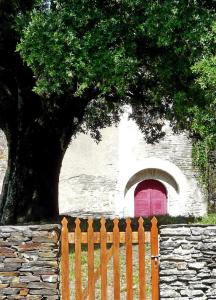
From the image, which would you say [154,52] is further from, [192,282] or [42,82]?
[192,282]

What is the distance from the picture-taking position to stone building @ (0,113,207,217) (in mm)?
22781

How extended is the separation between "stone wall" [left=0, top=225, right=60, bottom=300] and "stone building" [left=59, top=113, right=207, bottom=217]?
48.0ft

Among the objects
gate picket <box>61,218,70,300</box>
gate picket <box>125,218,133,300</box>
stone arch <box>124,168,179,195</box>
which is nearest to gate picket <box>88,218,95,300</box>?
Result: gate picket <box>61,218,70,300</box>

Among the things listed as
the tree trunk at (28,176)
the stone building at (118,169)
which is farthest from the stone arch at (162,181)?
the tree trunk at (28,176)

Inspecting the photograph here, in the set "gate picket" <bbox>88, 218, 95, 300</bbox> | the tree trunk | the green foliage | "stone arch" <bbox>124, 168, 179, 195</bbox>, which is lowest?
"gate picket" <bbox>88, 218, 95, 300</bbox>

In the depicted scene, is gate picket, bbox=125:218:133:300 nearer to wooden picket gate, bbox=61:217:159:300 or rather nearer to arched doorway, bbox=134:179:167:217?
wooden picket gate, bbox=61:217:159:300

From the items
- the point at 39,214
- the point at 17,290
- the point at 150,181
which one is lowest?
the point at 17,290

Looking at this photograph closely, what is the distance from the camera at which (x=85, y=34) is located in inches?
416

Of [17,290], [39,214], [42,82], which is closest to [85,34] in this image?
[42,82]

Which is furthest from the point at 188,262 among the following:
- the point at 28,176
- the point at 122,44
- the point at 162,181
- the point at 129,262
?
the point at 162,181

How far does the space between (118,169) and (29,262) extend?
15396 mm

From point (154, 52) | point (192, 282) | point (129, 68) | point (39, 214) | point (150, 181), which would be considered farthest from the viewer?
point (150, 181)

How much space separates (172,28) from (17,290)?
5552 millimetres

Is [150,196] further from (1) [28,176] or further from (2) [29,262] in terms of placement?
(2) [29,262]
